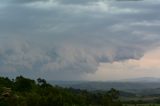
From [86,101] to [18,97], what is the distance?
3514 cm

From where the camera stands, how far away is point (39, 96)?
13025 centimetres

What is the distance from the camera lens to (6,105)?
11931cm

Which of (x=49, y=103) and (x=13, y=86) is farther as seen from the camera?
(x=13, y=86)

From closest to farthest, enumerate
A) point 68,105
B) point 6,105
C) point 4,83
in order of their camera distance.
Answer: point 6,105
point 68,105
point 4,83

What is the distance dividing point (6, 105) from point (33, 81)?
4147 centimetres

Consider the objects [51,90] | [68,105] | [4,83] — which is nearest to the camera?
[68,105]

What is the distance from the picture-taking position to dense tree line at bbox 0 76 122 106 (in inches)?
4832

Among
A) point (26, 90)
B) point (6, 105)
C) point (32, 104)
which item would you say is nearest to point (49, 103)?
point (32, 104)

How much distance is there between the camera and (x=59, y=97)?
431 ft

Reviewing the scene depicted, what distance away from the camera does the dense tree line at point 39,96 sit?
123 metres

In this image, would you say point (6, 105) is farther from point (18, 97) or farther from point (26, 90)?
point (26, 90)

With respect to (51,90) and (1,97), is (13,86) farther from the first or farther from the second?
(1,97)

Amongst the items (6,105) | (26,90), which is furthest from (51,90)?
(6,105)

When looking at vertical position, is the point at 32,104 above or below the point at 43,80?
below
